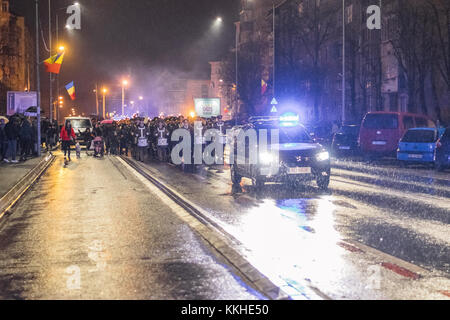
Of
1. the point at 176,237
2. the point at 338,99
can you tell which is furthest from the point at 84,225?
the point at 338,99

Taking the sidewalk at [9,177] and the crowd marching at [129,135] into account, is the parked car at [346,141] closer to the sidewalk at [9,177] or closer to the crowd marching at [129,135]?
the crowd marching at [129,135]

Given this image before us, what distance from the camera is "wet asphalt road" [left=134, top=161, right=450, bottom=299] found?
6535 millimetres

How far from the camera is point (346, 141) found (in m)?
32.9

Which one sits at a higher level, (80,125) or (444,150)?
(80,125)

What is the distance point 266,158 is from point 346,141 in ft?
59.2

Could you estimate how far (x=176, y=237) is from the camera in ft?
30.9

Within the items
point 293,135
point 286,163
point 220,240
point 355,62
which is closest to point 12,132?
point 293,135

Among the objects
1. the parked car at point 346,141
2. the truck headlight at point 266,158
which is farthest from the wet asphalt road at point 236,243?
the parked car at point 346,141

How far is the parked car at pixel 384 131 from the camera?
27672 mm

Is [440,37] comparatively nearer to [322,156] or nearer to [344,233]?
[322,156]

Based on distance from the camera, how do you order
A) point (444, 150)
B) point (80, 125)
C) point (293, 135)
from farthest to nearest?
point (80, 125), point (444, 150), point (293, 135)

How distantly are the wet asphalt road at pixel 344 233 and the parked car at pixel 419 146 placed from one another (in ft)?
20.1
